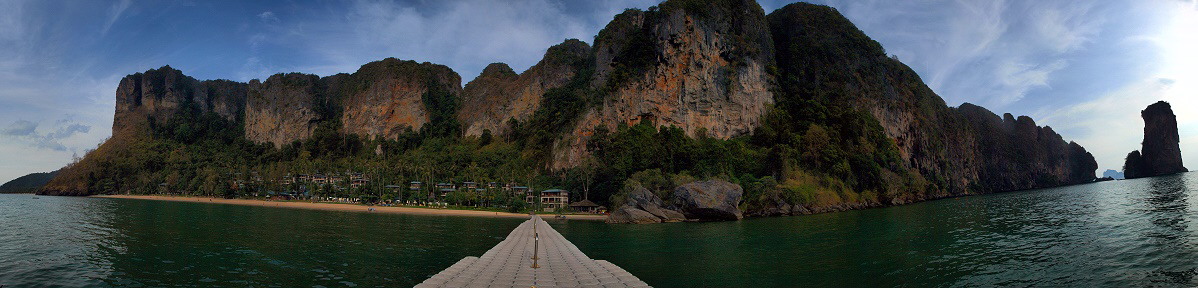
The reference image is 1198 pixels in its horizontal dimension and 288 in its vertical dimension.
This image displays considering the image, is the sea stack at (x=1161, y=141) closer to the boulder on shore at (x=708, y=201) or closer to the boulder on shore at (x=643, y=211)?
the boulder on shore at (x=708, y=201)

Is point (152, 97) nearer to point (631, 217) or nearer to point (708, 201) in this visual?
point (631, 217)

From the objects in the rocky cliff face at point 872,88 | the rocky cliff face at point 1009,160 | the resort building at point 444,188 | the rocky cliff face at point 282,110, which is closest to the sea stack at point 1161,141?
the rocky cliff face at point 1009,160

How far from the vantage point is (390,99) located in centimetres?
16300

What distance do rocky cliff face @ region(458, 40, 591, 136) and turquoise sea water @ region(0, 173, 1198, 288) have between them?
104m

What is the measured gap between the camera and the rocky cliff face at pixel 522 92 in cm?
14600

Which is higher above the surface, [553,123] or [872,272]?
[553,123]

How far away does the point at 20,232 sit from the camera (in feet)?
128

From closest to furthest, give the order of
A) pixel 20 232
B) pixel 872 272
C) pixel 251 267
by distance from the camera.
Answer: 1. pixel 872 272
2. pixel 251 267
3. pixel 20 232

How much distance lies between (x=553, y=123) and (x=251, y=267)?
98.4 metres

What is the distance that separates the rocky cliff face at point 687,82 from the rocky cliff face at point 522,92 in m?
40.5

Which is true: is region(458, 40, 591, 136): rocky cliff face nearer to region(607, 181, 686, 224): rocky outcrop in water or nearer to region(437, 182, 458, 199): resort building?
region(437, 182, 458, 199): resort building

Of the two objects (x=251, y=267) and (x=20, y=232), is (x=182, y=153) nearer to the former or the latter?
(x=20, y=232)

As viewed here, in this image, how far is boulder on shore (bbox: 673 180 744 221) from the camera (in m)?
64.2

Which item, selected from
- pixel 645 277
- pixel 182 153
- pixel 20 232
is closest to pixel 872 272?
pixel 645 277
